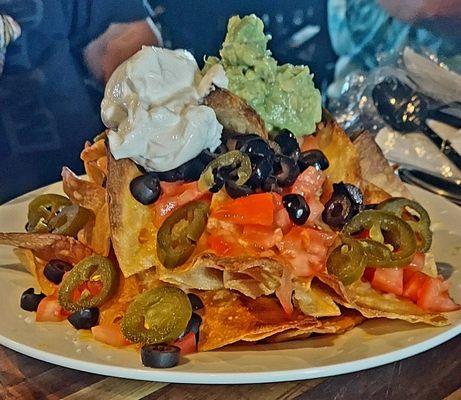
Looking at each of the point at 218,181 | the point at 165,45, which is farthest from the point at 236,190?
the point at 165,45

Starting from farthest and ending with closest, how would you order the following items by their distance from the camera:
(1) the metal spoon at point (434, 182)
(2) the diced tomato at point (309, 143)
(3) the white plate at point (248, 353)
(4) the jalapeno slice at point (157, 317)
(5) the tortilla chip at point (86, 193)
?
(1) the metal spoon at point (434, 182), (2) the diced tomato at point (309, 143), (5) the tortilla chip at point (86, 193), (4) the jalapeno slice at point (157, 317), (3) the white plate at point (248, 353)

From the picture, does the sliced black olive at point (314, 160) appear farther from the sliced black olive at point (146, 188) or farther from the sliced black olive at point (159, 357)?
the sliced black olive at point (159, 357)

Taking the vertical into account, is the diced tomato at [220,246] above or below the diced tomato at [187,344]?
above

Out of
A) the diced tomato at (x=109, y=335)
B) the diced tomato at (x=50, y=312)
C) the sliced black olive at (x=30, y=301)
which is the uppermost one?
the diced tomato at (x=109, y=335)

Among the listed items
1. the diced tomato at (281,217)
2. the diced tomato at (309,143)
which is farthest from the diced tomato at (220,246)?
the diced tomato at (309,143)

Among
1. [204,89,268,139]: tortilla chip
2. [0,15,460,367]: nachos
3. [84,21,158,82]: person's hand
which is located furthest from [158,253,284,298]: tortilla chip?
[84,21,158,82]: person's hand

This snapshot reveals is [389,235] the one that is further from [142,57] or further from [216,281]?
[142,57]
